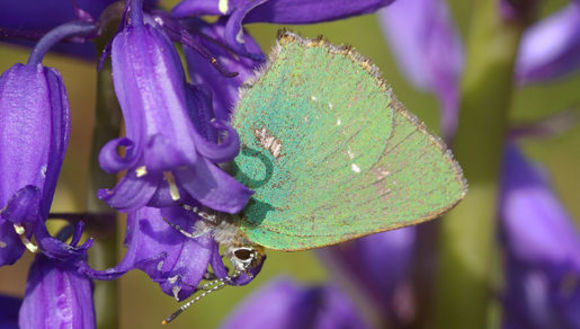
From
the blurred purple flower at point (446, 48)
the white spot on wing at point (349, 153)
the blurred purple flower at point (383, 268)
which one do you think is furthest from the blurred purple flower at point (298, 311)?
the white spot on wing at point (349, 153)

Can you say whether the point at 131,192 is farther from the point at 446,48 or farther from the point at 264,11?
the point at 446,48

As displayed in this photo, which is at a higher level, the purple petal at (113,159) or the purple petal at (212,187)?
the purple petal at (113,159)

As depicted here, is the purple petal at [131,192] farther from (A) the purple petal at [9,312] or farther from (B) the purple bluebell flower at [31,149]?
(A) the purple petal at [9,312]

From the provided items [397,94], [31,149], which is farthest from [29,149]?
[397,94]

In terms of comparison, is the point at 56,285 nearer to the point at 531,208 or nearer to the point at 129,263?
the point at 129,263

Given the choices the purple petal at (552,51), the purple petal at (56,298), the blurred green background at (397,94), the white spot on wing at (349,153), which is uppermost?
the purple petal at (552,51)

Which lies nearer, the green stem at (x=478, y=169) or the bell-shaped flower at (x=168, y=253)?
the bell-shaped flower at (x=168, y=253)

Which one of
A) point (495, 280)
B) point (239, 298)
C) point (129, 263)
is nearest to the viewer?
point (129, 263)

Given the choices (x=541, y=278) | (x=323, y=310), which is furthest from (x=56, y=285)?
(x=541, y=278)
